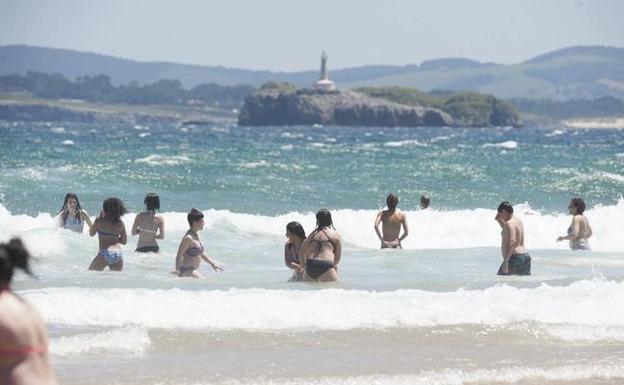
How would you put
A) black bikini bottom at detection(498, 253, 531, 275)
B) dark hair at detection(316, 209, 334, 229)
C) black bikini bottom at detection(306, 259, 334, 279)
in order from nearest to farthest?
dark hair at detection(316, 209, 334, 229) < black bikini bottom at detection(306, 259, 334, 279) < black bikini bottom at detection(498, 253, 531, 275)

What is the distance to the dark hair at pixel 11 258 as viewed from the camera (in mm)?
5488

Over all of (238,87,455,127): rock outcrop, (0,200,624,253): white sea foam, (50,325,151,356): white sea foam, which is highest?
(50,325,151,356): white sea foam

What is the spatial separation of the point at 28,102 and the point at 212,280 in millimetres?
160287

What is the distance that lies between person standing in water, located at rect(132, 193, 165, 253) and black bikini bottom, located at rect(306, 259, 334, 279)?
279 cm

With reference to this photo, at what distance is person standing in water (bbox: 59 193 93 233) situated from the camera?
1666cm

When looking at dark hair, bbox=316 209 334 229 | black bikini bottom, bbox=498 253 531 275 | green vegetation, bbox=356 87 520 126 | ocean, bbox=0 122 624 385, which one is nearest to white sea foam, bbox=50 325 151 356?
ocean, bbox=0 122 624 385

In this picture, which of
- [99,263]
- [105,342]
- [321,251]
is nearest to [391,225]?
[321,251]

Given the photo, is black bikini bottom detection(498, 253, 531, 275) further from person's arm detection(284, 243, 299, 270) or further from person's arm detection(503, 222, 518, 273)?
person's arm detection(284, 243, 299, 270)

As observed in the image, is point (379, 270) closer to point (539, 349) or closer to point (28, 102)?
point (539, 349)

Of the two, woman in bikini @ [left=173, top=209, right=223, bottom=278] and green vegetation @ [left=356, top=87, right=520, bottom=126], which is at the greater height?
woman in bikini @ [left=173, top=209, right=223, bottom=278]

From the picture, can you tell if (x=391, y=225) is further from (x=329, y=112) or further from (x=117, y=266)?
(x=329, y=112)

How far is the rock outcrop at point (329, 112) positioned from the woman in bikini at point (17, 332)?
151m

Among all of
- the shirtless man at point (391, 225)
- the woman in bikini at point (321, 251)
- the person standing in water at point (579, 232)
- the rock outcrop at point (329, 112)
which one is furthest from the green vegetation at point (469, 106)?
the woman in bikini at point (321, 251)

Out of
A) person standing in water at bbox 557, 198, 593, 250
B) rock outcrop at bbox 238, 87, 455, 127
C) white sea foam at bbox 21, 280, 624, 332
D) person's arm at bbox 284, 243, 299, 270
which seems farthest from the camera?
rock outcrop at bbox 238, 87, 455, 127
